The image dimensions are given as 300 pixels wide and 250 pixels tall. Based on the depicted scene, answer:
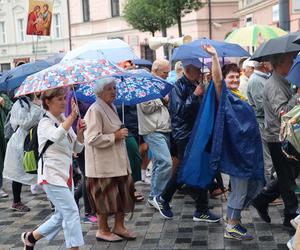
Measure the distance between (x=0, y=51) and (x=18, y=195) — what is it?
130 ft

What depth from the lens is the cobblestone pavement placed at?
5.06 m

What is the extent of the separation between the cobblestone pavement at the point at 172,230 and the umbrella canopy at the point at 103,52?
1.83 m

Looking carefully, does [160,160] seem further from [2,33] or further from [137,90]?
[2,33]

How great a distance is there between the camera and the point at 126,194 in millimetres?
5238

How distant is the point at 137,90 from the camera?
575 cm

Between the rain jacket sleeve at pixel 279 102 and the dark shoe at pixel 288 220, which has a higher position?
the rain jacket sleeve at pixel 279 102

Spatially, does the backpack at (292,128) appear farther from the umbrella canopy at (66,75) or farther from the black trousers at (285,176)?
the umbrella canopy at (66,75)

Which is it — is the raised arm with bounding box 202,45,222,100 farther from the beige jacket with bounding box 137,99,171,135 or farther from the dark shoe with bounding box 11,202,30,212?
the dark shoe with bounding box 11,202,30,212

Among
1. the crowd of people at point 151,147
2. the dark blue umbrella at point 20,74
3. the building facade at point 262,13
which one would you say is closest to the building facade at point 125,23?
the building facade at point 262,13

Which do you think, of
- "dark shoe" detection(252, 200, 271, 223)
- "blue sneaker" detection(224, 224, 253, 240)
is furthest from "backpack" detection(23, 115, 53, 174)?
"dark shoe" detection(252, 200, 271, 223)

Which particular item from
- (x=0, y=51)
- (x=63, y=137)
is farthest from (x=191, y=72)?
(x=0, y=51)

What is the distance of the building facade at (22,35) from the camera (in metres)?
41.8

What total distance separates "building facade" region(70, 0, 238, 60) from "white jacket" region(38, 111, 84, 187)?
27948 millimetres

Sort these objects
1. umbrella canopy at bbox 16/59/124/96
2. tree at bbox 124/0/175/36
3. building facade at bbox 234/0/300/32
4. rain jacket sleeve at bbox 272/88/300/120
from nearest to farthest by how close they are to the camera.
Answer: umbrella canopy at bbox 16/59/124/96
rain jacket sleeve at bbox 272/88/300/120
building facade at bbox 234/0/300/32
tree at bbox 124/0/175/36
